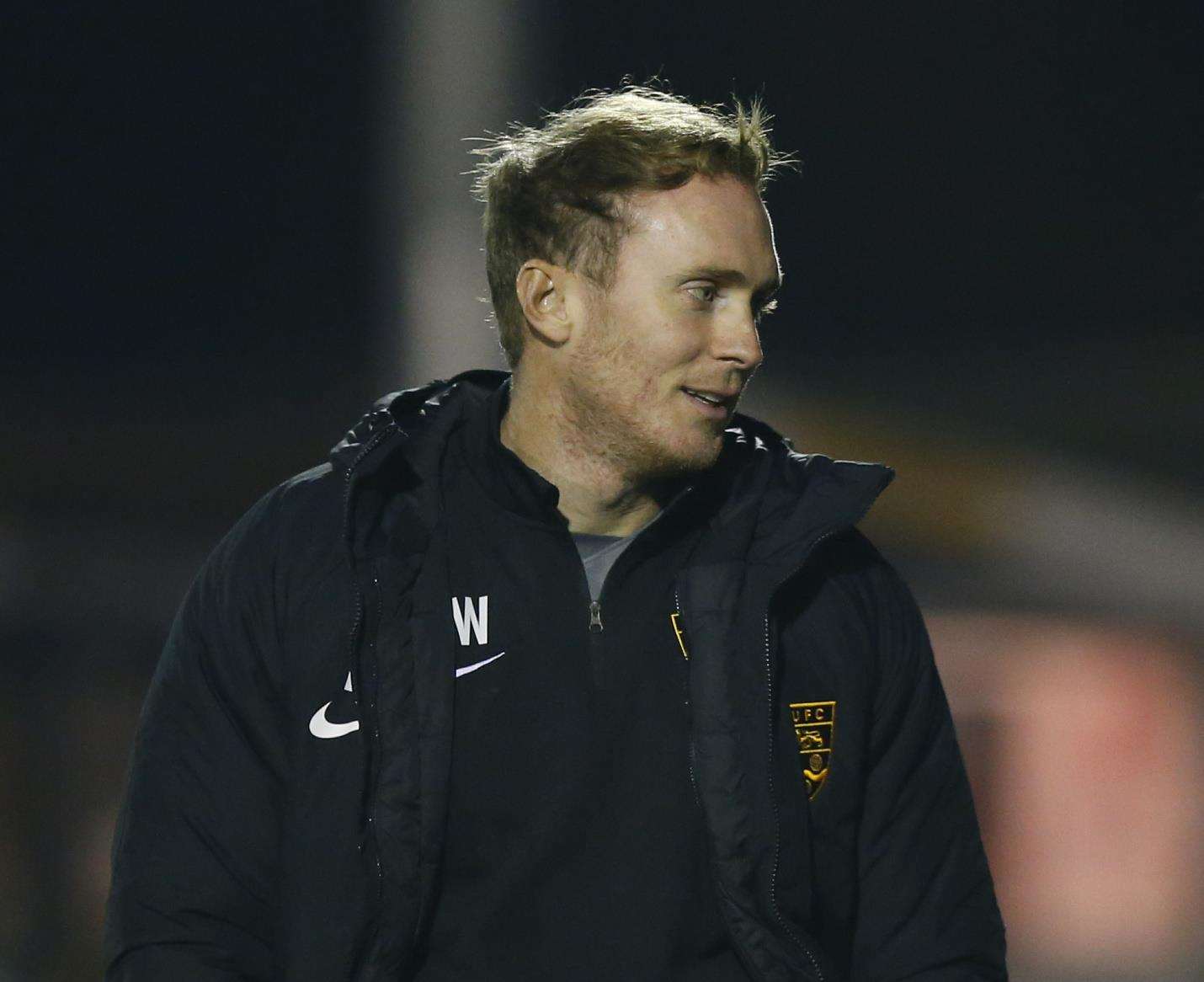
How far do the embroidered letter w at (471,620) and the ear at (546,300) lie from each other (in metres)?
0.34

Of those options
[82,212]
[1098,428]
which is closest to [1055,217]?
[1098,428]

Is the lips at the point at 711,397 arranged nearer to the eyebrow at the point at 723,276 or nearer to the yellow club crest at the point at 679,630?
the eyebrow at the point at 723,276

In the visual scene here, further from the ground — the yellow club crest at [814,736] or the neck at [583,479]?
the neck at [583,479]

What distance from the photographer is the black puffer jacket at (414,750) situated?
1.64m

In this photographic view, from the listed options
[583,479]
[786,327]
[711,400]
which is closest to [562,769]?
[583,479]

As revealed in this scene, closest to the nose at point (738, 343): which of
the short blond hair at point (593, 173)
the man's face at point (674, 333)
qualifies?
the man's face at point (674, 333)

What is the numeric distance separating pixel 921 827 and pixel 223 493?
1811mm

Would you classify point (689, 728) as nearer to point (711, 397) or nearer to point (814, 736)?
point (814, 736)

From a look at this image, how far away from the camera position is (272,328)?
3172 mm

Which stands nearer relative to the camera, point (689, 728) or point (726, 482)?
point (689, 728)

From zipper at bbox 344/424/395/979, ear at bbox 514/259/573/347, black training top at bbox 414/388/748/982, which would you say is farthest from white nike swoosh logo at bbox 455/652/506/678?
ear at bbox 514/259/573/347

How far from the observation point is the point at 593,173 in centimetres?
189

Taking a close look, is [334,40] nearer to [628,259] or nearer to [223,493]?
[223,493]

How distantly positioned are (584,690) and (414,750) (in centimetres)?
20
